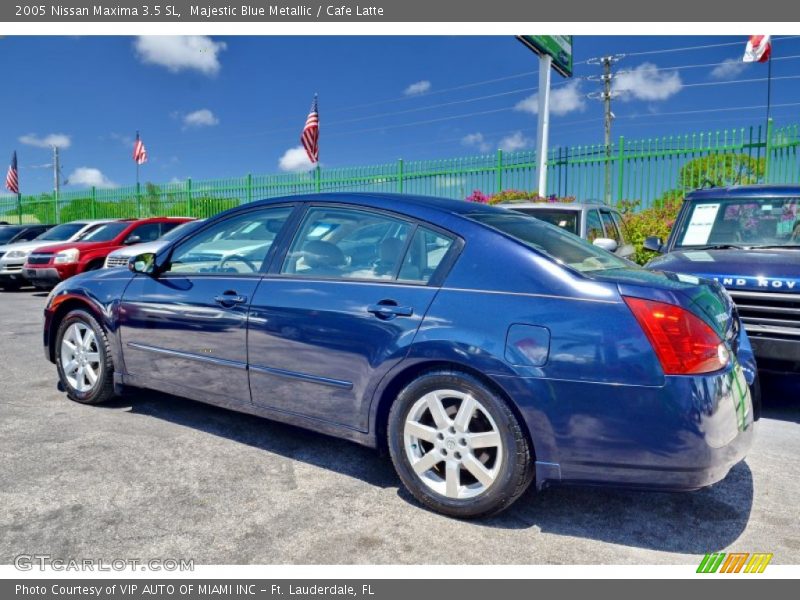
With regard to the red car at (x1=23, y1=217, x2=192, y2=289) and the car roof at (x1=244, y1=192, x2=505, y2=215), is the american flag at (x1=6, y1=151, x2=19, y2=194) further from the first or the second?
the car roof at (x1=244, y1=192, x2=505, y2=215)

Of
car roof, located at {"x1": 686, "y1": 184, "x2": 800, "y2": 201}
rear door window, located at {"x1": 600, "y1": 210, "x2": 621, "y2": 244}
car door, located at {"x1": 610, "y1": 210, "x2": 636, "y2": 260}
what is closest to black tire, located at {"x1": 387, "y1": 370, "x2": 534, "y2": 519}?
car roof, located at {"x1": 686, "y1": 184, "x2": 800, "y2": 201}

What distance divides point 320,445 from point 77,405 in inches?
78.6

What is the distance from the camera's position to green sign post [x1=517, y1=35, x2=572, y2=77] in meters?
12.9

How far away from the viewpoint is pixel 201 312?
149 inches

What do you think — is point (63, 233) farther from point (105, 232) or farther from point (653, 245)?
point (653, 245)

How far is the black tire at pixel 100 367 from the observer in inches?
174

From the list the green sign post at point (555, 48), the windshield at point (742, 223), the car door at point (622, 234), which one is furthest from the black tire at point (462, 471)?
the green sign post at point (555, 48)

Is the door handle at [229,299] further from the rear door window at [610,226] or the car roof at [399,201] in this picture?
the rear door window at [610,226]

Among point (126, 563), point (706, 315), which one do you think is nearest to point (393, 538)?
point (126, 563)

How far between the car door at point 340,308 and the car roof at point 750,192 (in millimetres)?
3766

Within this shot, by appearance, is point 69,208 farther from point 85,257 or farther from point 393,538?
point 393,538

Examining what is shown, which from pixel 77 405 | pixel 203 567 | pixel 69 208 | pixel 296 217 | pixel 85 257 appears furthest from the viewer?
pixel 69 208

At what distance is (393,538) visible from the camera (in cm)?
274

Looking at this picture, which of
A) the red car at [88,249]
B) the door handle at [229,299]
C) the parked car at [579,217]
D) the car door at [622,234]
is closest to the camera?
the door handle at [229,299]
